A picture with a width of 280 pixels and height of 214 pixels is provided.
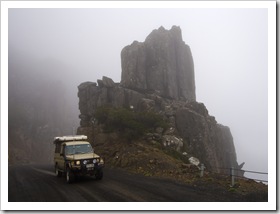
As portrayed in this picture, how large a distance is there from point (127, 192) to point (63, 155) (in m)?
5.92

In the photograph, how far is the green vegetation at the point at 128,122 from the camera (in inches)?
1115

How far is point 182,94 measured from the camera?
64.4m

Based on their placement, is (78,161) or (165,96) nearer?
(78,161)

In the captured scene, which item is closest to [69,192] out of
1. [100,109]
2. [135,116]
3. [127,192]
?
[127,192]

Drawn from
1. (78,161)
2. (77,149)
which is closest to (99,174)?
(78,161)

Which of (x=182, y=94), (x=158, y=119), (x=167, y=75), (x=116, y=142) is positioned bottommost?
(x=116, y=142)

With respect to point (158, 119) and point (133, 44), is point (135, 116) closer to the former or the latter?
point (158, 119)

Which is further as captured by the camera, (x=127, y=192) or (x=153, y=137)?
(x=153, y=137)

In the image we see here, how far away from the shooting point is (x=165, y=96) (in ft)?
192

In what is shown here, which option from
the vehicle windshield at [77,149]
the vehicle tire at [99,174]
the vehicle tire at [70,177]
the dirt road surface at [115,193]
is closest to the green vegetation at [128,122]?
the vehicle windshield at [77,149]

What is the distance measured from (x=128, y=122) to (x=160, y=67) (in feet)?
118

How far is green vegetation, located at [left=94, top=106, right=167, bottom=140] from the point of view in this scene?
2832 centimetres

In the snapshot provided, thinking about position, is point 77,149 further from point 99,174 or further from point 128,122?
point 128,122

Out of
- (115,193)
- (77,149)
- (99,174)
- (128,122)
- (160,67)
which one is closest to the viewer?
(115,193)
